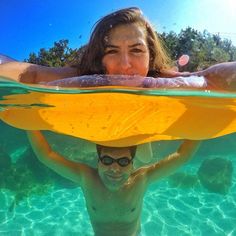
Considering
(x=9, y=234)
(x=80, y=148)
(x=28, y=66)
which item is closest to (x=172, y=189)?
(x=80, y=148)

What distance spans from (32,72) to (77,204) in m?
6.21

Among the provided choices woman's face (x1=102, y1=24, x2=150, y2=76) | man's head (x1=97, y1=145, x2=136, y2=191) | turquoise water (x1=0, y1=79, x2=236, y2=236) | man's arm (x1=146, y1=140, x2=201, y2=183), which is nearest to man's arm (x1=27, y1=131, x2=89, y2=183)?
man's head (x1=97, y1=145, x2=136, y2=191)

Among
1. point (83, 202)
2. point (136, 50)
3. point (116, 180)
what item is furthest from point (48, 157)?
point (83, 202)

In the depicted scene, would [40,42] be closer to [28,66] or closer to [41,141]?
[28,66]

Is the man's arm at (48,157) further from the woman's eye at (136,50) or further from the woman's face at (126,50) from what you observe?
the woman's eye at (136,50)

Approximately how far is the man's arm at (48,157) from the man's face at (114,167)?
0.44 metres

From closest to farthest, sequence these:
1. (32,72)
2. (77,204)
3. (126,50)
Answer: (126,50) < (32,72) < (77,204)

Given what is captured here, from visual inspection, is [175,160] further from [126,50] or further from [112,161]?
[126,50]

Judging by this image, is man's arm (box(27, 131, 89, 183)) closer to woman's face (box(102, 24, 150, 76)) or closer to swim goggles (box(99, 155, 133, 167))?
swim goggles (box(99, 155, 133, 167))

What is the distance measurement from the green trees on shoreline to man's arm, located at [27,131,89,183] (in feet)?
3.89

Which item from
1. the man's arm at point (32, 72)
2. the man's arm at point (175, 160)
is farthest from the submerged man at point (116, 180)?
the man's arm at point (32, 72)

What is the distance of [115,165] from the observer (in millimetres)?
4777

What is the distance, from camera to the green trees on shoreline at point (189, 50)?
15.4 ft

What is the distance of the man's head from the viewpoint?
4785 millimetres
